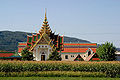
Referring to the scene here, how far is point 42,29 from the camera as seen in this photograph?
175 ft

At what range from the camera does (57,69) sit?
98.1ft

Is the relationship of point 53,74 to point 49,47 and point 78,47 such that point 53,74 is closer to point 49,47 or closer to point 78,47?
point 49,47

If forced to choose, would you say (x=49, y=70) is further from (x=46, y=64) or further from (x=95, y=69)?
(x=95, y=69)

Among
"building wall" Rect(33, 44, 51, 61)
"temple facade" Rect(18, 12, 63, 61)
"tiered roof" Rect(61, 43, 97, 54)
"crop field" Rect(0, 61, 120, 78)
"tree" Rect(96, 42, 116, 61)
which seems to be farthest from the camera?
"tiered roof" Rect(61, 43, 97, 54)

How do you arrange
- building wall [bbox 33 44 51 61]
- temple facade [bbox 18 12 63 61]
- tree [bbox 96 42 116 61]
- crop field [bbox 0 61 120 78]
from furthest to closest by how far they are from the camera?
1. building wall [bbox 33 44 51 61]
2. temple facade [bbox 18 12 63 61]
3. tree [bbox 96 42 116 61]
4. crop field [bbox 0 61 120 78]

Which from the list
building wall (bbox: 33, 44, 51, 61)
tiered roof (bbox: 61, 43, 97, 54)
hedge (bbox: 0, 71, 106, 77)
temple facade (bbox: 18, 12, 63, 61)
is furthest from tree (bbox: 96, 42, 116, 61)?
tiered roof (bbox: 61, 43, 97, 54)

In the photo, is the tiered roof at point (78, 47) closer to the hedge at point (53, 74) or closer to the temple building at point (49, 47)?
the temple building at point (49, 47)

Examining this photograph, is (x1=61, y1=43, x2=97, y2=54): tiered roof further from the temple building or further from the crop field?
the crop field

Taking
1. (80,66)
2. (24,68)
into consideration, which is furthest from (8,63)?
(80,66)

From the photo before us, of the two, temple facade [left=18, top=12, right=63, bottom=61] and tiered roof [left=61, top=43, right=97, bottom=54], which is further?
tiered roof [left=61, top=43, right=97, bottom=54]

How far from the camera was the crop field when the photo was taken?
28.0 m

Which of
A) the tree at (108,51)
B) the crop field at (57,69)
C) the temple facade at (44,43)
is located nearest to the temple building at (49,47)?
the temple facade at (44,43)

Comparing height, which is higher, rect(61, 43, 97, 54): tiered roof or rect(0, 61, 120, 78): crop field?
rect(61, 43, 97, 54): tiered roof

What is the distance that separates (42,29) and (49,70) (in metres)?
25.0
